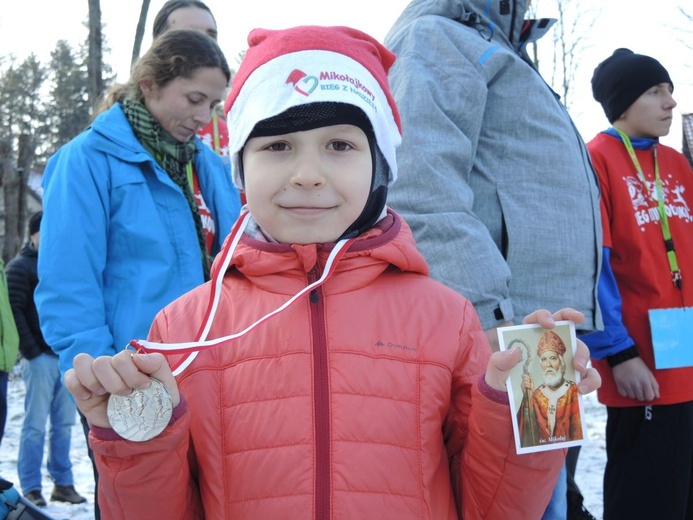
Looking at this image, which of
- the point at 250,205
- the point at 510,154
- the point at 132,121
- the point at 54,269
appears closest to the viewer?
the point at 250,205

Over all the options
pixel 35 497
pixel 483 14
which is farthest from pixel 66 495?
pixel 483 14

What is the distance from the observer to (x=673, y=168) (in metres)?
3.26

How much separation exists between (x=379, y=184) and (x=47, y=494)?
14.6 ft

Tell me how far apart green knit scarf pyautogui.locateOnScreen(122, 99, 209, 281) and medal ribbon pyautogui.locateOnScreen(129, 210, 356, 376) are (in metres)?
1.19

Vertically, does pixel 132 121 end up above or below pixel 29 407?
above

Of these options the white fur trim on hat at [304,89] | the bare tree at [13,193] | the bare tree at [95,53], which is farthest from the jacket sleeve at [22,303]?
the bare tree at [13,193]

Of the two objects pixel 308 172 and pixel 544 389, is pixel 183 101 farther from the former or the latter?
pixel 544 389

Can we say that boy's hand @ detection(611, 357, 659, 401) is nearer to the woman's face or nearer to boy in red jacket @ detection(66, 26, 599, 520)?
boy in red jacket @ detection(66, 26, 599, 520)

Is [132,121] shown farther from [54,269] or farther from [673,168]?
[673,168]

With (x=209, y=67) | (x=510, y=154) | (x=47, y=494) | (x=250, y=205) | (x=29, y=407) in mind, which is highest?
(x=209, y=67)

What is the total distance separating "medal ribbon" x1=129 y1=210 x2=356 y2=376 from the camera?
130 centimetres

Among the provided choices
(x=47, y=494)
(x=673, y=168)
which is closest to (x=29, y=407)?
(x=47, y=494)

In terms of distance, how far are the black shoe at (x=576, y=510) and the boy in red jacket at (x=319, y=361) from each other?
170 cm

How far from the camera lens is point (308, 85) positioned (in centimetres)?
146
